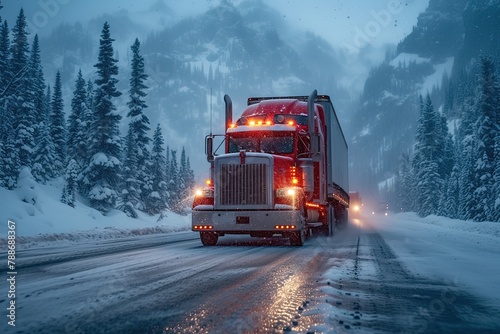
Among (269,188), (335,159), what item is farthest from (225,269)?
(335,159)

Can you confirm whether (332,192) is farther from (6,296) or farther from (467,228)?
(6,296)

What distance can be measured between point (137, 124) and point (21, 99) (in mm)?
14709

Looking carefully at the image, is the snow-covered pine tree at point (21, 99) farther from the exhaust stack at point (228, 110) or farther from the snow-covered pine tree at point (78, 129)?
the exhaust stack at point (228, 110)

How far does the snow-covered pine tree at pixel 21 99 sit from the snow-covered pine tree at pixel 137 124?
10678 mm

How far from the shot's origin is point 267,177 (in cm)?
1094

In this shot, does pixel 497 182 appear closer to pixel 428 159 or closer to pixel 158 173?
pixel 428 159

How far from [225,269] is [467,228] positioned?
18.0 meters

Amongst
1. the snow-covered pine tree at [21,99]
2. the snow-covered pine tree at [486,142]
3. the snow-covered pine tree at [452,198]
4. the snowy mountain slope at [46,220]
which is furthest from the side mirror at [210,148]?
the snow-covered pine tree at [452,198]

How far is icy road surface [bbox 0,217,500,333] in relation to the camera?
3158mm

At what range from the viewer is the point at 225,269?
6.40 meters

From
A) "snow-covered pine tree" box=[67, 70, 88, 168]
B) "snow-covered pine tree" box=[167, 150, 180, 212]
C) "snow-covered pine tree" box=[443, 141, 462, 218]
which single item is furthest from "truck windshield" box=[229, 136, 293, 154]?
"snow-covered pine tree" box=[167, 150, 180, 212]


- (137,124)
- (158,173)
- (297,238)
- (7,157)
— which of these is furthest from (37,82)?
(297,238)

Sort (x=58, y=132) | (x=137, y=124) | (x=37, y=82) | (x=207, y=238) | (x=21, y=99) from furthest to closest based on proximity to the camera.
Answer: (x=37, y=82) < (x=58, y=132) < (x=21, y=99) < (x=137, y=124) < (x=207, y=238)

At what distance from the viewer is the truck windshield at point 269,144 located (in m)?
12.2
